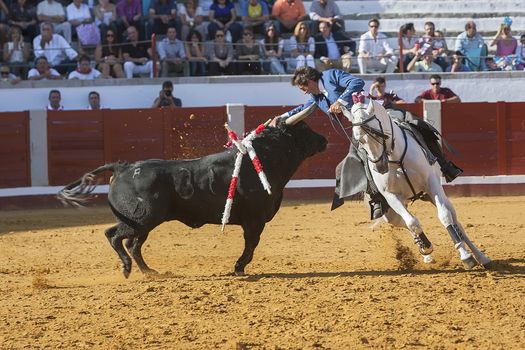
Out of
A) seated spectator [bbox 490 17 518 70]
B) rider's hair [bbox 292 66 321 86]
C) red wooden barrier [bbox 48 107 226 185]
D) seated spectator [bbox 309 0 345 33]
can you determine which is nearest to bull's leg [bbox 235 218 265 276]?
rider's hair [bbox 292 66 321 86]

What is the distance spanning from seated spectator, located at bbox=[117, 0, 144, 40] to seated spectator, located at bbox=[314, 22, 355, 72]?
2.64 metres

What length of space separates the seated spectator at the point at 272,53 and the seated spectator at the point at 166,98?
62.3 inches

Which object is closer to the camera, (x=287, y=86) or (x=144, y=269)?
(x=144, y=269)

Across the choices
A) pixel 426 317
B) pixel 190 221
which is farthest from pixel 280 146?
pixel 426 317

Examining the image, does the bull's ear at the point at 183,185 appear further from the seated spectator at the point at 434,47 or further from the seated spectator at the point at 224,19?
the seated spectator at the point at 434,47

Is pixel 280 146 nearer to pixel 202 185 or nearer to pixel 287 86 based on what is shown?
pixel 202 185

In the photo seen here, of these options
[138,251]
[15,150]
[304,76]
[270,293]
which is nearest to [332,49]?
[15,150]

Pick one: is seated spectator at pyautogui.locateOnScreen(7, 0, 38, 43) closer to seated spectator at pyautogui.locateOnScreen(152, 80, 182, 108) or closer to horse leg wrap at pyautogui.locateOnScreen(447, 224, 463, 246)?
seated spectator at pyautogui.locateOnScreen(152, 80, 182, 108)

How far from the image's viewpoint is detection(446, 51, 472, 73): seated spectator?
15.8 metres

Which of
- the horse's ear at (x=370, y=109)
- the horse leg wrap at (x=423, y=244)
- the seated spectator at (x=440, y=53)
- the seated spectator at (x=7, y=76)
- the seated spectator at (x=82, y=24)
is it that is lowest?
the horse leg wrap at (x=423, y=244)

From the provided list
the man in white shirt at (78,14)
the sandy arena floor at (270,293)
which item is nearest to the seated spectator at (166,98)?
the man in white shirt at (78,14)

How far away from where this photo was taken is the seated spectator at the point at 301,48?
15.4 meters

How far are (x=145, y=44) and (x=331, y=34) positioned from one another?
2.88 m

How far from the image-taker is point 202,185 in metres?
8.12
